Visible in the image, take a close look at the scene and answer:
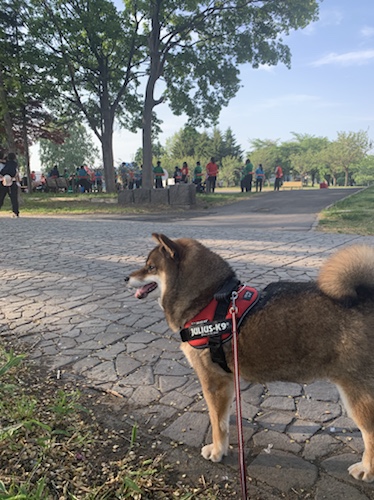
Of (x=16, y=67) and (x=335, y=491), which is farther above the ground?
(x=16, y=67)

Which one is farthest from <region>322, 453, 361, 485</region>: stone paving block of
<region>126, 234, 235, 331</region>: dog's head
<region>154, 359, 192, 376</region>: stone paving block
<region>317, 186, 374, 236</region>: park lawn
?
<region>317, 186, 374, 236</region>: park lawn

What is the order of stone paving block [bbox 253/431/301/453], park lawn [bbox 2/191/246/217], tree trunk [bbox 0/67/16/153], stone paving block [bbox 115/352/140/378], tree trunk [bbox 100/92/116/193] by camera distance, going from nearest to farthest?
stone paving block [bbox 253/431/301/453], stone paving block [bbox 115/352/140/378], park lawn [bbox 2/191/246/217], tree trunk [bbox 0/67/16/153], tree trunk [bbox 100/92/116/193]

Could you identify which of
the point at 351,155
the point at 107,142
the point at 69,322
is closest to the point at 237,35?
the point at 107,142

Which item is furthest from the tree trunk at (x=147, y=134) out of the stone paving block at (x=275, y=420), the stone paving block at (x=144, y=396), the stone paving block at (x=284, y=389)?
the stone paving block at (x=275, y=420)

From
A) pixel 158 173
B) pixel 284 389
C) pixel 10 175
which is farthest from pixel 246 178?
pixel 284 389

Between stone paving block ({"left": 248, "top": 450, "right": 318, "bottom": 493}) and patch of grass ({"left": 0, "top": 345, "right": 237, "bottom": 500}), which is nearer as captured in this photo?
patch of grass ({"left": 0, "top": 345, "right": 237, "bottom": 500})

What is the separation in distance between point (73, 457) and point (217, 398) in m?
0.99

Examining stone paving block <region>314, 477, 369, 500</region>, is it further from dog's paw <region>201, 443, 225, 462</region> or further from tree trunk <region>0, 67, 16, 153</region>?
tree trunk <region>0, 67, 16, 153</region>

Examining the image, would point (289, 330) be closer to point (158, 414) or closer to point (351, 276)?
point (351, 276)

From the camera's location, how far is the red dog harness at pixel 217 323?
93.5 inches

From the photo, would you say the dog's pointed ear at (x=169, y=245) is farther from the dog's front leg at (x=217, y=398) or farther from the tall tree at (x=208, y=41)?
the tall tree at (x=208, y=41)

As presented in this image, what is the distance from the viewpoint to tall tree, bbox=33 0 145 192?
845 inches

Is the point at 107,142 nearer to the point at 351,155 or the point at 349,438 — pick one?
the point at 349,438

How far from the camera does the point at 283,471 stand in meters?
2.31
